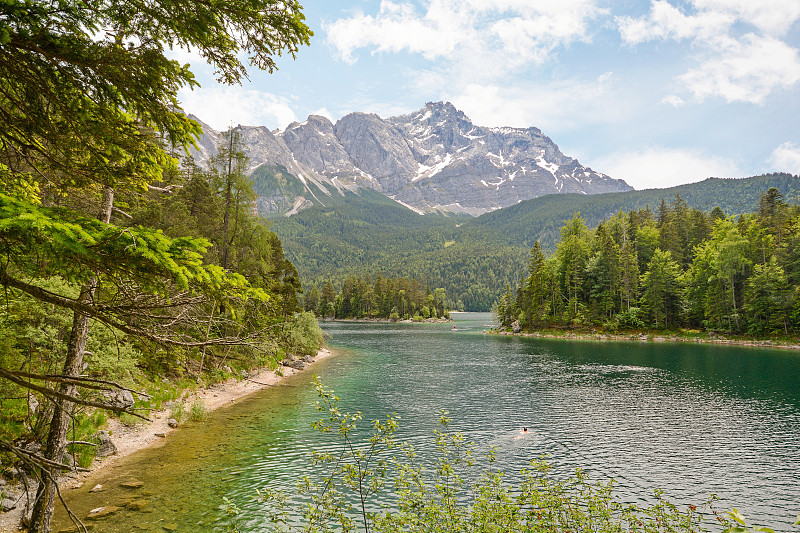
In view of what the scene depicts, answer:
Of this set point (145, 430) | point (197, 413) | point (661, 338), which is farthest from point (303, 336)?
point (661, 338)

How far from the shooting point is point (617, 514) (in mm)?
13742

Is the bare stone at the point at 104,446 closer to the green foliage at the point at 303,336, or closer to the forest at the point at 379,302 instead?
the green foliage at the point at 303,336

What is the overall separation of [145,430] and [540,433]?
21.0m

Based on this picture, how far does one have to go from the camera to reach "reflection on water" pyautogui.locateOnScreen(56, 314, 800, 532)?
14.0 meters

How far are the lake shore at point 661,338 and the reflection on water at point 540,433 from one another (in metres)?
16.8

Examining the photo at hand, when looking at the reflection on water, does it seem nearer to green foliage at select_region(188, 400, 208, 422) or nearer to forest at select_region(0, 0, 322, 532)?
green foliage at select_region(188, 400, 208, 422)

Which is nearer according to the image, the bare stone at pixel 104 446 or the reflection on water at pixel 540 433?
the reflection on water at pixel 540 433

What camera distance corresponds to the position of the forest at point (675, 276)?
63875 mm

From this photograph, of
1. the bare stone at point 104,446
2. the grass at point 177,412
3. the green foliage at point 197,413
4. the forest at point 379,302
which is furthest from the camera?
the forest at point 379,302

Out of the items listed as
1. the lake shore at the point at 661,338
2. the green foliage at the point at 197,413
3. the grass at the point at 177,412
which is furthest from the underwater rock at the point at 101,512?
the lake shore at the point at 661,338

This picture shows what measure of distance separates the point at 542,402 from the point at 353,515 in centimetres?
2075

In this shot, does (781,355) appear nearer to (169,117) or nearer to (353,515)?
(353,515)

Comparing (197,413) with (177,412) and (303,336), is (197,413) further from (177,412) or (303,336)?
(303,336)

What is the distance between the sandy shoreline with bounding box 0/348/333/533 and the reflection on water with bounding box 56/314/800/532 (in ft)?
2.27
